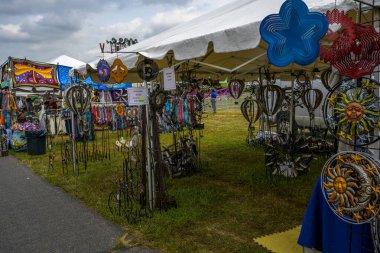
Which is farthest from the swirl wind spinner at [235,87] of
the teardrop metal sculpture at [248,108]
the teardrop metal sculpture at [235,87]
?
the teardrop metal sculpture at [248,108]

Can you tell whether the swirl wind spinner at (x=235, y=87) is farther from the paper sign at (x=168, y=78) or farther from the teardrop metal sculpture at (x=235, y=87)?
the paper sign at (x=168, y=78)

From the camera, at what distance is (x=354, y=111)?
248 centimetres

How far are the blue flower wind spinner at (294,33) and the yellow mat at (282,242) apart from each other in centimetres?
203

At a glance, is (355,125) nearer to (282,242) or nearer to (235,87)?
(282,242)

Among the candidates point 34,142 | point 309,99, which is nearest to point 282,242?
point 309,99

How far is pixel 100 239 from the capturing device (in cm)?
420

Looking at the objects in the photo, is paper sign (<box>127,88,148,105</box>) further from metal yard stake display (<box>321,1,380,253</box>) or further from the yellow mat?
metal yard stake display (<box>321,1,380,253</box>)

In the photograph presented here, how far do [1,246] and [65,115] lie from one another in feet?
33.3

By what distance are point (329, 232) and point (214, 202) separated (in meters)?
2.60

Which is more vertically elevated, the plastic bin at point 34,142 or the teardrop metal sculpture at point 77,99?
the teardrop metal sculpture at point 77,99

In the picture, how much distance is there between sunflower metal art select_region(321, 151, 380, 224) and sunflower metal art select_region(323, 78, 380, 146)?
0.17 meters

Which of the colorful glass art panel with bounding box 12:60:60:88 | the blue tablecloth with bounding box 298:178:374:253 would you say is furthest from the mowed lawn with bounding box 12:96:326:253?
the colorful glass art panel with bounding box 12:60:60:88

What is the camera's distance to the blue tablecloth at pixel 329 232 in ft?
8.79

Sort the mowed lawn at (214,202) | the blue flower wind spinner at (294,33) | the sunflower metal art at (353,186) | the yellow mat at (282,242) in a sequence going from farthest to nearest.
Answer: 1. the mowed lawn at (214,202)
2. the yellow mat at (282,242)
3. the blue flower wind spinner at (294,33)
4. the sunflower metal art at (353,186)
